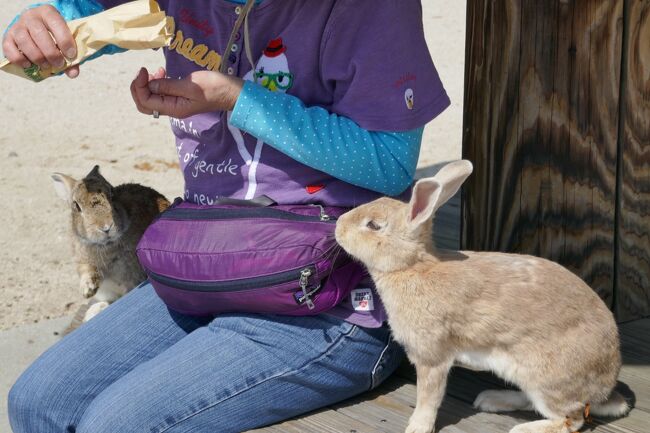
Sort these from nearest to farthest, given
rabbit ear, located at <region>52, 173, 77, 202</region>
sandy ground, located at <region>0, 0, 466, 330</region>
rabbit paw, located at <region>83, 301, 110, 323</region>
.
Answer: rabbit paw, located at <region>83, 301, 110, 323</region> → rabbit ear, located at <region>52, 173, 77, 202</region> → sandy ground, located at <region>0, 0, 466, 330</region>

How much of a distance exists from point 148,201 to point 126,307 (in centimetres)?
105

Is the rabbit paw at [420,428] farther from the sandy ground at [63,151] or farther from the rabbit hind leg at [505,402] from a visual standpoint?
the sandy ground at [63,151]

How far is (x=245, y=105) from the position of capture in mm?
2668

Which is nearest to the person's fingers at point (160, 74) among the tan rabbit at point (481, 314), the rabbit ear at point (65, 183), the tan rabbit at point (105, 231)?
the tan rabbit at point (481, 314)

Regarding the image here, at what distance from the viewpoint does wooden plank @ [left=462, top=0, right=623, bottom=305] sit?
307cm

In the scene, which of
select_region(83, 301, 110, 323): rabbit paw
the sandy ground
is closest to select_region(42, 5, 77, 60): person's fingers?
select_region(83, 301, 110, 323): rabbit paw

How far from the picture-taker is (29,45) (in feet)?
9.04

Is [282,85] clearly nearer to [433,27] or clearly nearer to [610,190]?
[610,190]

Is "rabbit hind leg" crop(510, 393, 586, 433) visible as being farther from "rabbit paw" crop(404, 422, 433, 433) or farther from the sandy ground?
the sandy ground

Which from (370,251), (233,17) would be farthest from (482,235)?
(233,17)

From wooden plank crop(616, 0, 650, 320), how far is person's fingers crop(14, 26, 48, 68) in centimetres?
177

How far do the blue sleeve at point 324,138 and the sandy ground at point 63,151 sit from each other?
101 inches

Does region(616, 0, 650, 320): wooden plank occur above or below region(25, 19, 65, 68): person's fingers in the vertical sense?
below

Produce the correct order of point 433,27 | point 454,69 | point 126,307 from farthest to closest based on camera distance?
point 433,27 < point 454,69 < point 126,307
